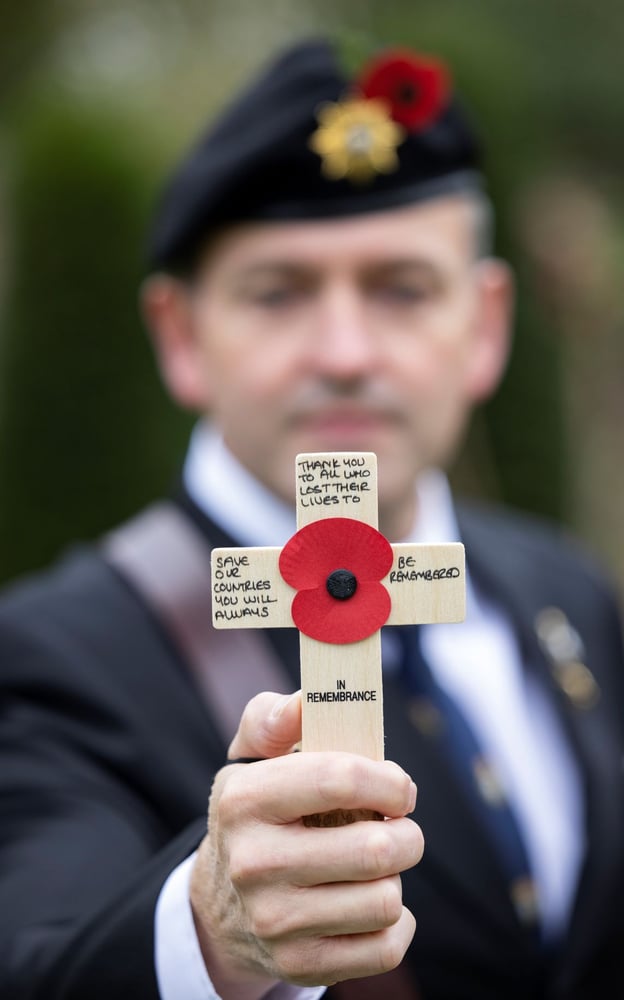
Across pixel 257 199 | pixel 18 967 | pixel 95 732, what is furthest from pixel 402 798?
pixel 257 199

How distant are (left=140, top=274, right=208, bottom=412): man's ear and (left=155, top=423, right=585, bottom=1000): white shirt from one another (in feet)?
0.45

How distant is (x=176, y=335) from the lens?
2441 millimetres

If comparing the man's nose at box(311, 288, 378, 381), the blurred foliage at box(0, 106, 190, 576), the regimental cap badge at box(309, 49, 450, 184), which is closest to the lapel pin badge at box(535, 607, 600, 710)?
the man's nose at box(311, 288, 378, 381)

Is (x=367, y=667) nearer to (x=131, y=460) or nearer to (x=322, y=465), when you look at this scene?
(x=322, y=465)

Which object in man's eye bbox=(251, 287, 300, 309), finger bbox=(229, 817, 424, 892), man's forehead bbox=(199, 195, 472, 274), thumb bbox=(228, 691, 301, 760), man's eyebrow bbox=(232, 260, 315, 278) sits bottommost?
finger bbox=(229, 817, 424, 892)

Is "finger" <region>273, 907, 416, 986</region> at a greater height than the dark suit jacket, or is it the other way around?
the dark suit jacket

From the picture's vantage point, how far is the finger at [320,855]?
1037 mm

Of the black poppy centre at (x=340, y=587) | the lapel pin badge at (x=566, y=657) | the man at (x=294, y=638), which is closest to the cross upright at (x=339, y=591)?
the black poppy centre at (x=340, y=587)

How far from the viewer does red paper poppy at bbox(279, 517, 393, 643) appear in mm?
1129

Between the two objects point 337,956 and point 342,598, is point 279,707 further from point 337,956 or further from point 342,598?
point 337,956

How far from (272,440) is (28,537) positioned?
119 inches

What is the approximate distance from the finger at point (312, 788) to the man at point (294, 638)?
0.34 m

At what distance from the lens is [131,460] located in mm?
5043

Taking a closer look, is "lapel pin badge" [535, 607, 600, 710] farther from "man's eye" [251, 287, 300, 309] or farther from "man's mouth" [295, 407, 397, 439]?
"man's eye" [251, 287, 300, 309]
